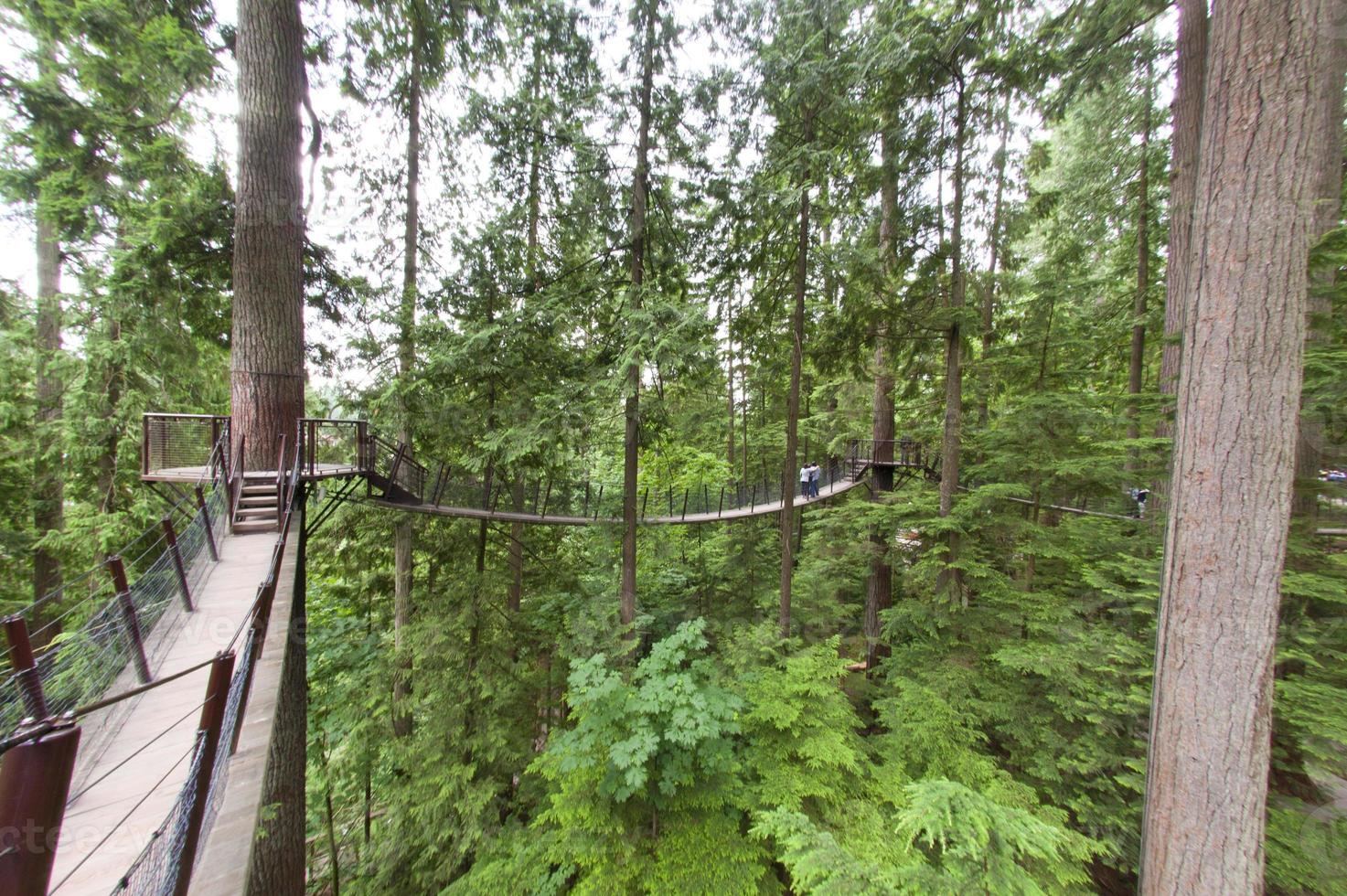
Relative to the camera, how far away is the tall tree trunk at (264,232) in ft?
12.6

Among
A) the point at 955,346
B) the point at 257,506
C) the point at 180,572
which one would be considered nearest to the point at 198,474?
the point at 257,506

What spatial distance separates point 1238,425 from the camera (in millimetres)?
2348

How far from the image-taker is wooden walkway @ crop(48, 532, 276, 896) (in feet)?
4.79

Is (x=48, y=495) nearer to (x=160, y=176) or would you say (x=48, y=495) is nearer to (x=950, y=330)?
(x=160, y=176)

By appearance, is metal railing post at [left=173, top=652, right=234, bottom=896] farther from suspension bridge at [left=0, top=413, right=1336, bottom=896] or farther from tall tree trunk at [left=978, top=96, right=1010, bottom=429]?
tall tree trunk at [left=978, top=96, right=1010, bottom=429]

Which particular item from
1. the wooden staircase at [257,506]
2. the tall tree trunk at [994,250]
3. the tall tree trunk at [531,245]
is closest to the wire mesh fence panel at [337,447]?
the wooden staircase at [257,506]

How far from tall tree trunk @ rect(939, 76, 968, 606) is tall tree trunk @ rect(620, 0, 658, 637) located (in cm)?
335

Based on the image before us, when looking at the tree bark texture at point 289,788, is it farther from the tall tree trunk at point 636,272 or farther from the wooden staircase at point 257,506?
the tall tree trunk at point 636,272

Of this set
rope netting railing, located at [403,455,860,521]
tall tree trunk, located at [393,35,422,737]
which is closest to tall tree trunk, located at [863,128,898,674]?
rope netting railing, located at [403,455,860,521]

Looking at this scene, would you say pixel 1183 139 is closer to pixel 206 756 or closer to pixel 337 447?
pixel 206 756

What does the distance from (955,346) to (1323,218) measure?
2.76 meters

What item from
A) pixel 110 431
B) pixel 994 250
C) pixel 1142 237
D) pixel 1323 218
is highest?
pixel 1142 237

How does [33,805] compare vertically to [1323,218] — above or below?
below

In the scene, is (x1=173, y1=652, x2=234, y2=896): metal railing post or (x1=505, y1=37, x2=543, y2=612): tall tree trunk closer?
(x1=173, y1=652, x2=234, y2=896): metal railing post
